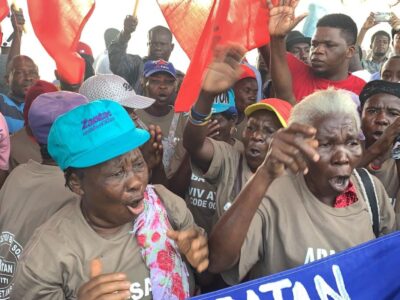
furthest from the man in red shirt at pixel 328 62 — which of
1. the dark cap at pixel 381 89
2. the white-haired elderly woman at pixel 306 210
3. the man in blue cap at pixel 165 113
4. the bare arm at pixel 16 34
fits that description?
the bare arm at pixel 16 34

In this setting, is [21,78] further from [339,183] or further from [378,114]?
[339,183]

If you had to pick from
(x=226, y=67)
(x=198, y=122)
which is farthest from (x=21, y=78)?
(x=226, y=67)

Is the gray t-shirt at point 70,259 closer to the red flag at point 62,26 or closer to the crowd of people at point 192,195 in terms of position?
the crowd of people at point 192,195

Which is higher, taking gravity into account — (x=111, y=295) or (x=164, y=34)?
(x=164, y=34)

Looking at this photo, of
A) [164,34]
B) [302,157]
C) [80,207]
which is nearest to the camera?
[302,157]

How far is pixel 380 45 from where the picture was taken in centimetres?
739

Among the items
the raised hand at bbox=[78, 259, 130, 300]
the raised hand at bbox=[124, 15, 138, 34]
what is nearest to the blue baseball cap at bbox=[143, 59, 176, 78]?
the raised hand at bbox=[124, 15, 138, 34]

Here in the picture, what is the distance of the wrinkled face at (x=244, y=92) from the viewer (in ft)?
13.6

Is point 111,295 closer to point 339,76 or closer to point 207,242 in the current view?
point 207,242

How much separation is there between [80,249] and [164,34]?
4373 mm

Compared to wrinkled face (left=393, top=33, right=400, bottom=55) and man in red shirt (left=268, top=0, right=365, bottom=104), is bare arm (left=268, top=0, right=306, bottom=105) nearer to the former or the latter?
man in red shirt (left=268, top=0, right=365, bottom=104)

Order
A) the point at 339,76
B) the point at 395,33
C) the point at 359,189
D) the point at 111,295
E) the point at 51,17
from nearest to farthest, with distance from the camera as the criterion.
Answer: the point at 111,295 → the point at 359,189 → the point at 339,76 → the point at 51,17 → the point at 395,33

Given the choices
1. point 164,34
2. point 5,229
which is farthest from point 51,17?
point 5,229

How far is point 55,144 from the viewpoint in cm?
202
